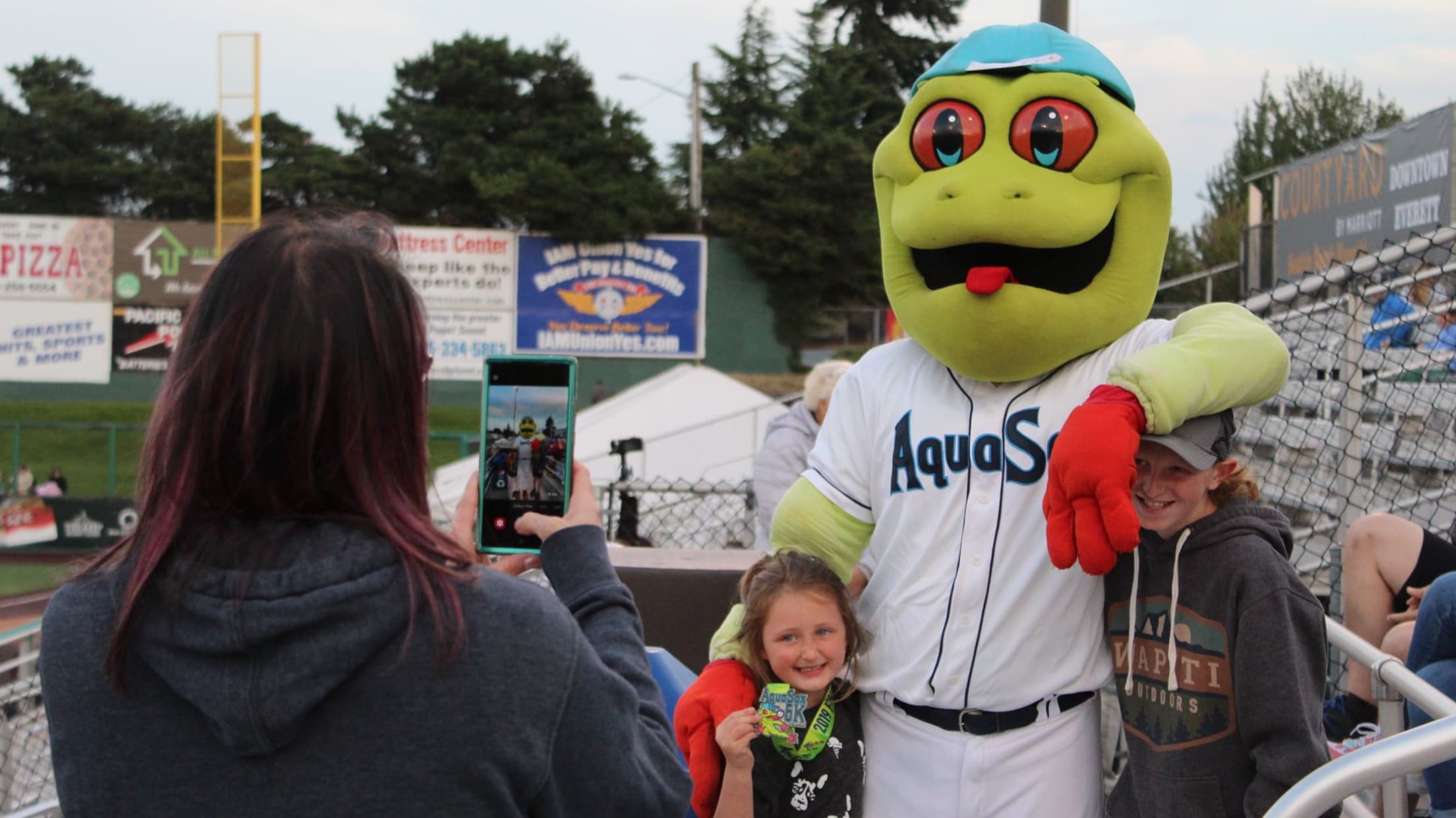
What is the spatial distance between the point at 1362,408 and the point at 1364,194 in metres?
9.00

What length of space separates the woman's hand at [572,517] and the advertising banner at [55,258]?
24353mm

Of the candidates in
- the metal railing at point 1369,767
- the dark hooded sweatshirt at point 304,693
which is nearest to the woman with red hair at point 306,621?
the dark hooded sweatshirt at point 304,693

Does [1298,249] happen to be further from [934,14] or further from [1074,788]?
[934,14]

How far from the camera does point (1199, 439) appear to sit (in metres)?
2.04

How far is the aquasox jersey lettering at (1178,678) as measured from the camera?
1.99 metres

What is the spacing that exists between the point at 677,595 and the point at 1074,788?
1.89 meters

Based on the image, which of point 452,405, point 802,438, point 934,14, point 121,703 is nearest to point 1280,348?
point 121,703

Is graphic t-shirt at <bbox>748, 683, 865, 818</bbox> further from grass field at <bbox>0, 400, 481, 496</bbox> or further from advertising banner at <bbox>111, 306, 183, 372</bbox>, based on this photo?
advertising banner at <bbox>111, 306, 183, 372</bbox>

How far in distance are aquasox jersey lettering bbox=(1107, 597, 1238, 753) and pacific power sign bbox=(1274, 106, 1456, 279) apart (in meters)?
9.64

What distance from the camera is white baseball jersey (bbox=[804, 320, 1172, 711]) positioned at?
7.04 ft

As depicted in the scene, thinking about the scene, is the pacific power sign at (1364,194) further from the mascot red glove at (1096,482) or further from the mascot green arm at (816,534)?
the mascot red glove at (1096,482)

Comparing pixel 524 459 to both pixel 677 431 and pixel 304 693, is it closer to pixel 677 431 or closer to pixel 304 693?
pixel 304 693

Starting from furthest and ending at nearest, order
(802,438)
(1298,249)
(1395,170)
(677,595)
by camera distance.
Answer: (1298,249) < (1395,170) < (802,438) < (677,595)

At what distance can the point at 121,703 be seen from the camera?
1149 millimetres
